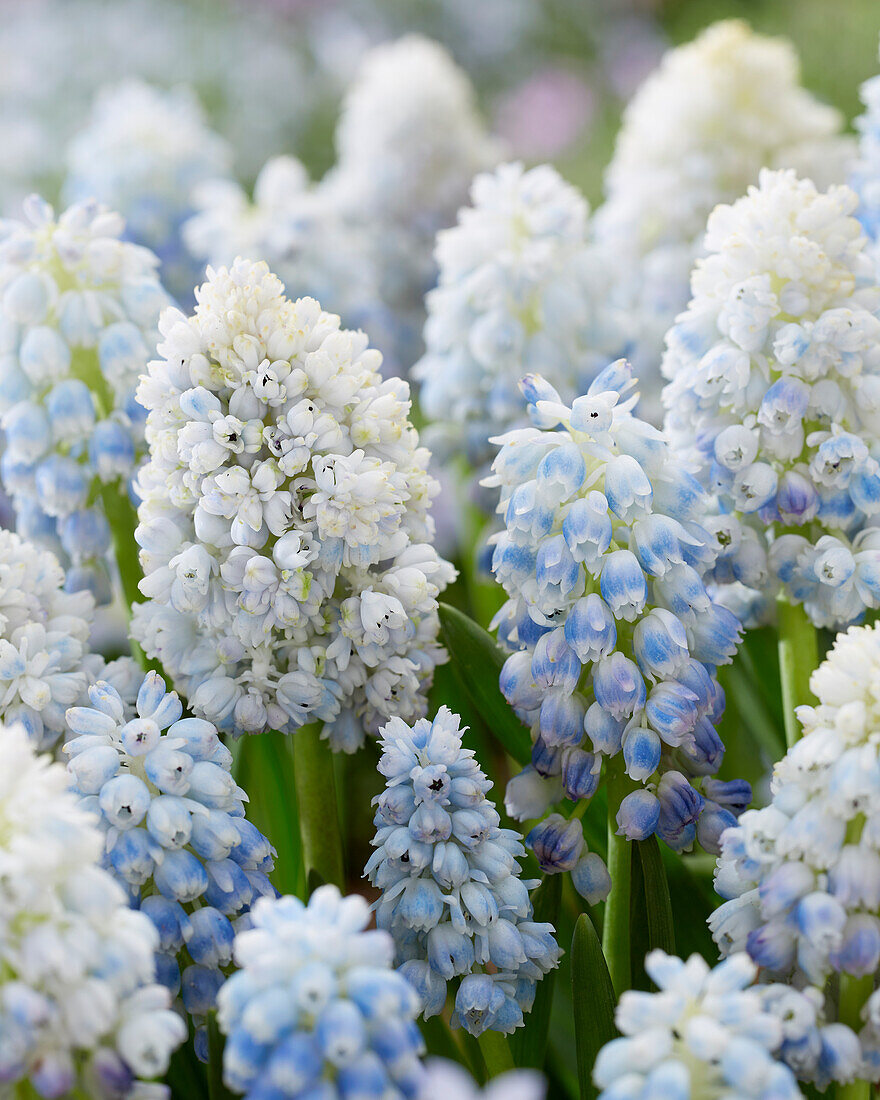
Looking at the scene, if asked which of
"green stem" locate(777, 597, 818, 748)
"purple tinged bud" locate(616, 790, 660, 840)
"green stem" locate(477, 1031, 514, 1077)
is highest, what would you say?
"green stem" locate(777, 597, 818, 748)

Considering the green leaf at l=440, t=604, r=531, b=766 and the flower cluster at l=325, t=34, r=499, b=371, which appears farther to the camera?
the flower cluster at l=325, t=34, r=499, b=371

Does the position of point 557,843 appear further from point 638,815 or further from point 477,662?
point 477,662

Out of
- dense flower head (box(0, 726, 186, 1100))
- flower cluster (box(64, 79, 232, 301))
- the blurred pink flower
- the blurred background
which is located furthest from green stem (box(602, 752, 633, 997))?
the blurred pink flower

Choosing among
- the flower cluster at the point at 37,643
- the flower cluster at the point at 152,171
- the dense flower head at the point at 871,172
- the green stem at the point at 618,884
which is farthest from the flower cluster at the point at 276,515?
the flower cluster at the point at 152,171

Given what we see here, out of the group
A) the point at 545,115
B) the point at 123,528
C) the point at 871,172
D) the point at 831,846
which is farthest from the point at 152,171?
the point at 545,115

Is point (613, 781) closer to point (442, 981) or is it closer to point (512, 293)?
point (442, 981)

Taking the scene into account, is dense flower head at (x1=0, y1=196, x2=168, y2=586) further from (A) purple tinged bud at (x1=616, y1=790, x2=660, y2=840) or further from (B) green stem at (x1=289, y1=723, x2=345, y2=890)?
(A) purple tinged bud at (x1=616, y1=790, x2=660, y2=840)
